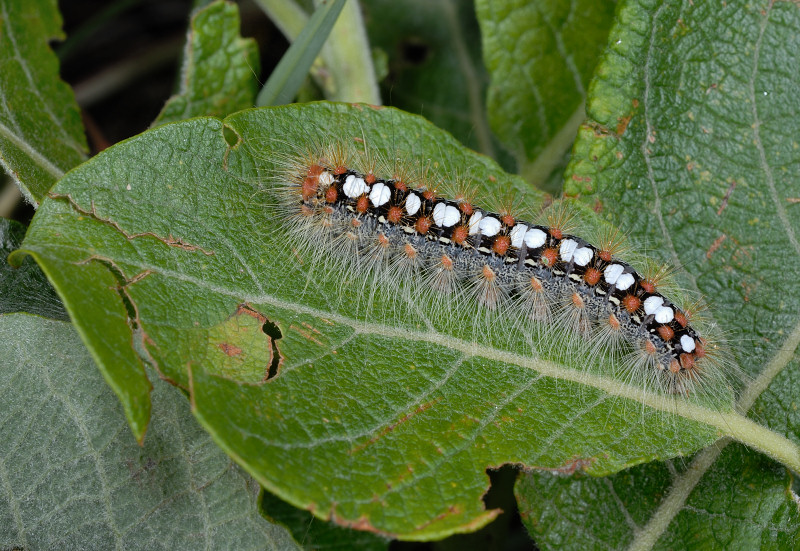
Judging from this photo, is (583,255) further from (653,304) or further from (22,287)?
(22,287)

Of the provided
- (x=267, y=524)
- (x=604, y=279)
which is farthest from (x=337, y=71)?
(x=267, y=524)

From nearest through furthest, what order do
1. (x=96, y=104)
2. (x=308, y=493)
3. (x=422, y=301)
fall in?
(x=308, y=493), (x=422, y=301), (x=96, y=104)

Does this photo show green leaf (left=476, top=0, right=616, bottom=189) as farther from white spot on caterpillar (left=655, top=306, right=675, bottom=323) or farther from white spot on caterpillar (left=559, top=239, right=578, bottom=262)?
white spot on caterpillar (left=655, top=306, right=675, bottom=323)

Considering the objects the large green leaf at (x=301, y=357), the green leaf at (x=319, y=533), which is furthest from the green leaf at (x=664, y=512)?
the green leaf at (x=319, y=533)

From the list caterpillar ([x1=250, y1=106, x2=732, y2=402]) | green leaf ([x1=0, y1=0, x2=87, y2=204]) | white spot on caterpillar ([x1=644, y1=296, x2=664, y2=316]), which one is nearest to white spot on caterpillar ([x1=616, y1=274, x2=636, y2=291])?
caterpillar ([x1=250, y1=106, x2=732, y2=402])

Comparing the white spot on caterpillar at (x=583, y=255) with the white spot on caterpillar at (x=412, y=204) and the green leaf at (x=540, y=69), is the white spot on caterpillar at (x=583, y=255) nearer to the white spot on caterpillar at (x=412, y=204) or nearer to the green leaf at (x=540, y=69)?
the white spot on caterpillar at (x=412, y=204)

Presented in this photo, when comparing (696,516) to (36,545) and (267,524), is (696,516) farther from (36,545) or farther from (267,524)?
(36,545)
